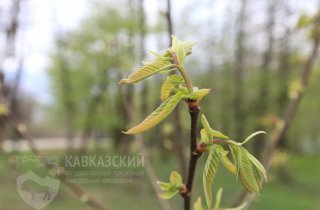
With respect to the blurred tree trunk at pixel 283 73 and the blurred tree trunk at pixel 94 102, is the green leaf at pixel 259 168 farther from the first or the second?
the blurred tree trunk at pixel 283 73

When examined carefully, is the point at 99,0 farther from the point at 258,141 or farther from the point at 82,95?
the point at 258,141

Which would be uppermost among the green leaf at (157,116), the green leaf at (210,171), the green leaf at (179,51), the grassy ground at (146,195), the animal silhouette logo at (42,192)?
the green leaf at (179,51)

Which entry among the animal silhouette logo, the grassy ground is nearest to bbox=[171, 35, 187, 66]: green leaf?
the animal silhouette logo

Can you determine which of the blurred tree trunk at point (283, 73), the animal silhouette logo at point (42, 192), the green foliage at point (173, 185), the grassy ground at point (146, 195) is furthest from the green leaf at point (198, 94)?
the blurred tree trunk at point (283, 73)

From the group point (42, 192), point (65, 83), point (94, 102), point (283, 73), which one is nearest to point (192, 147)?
point (42, 192)

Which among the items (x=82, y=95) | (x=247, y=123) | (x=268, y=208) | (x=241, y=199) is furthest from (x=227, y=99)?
(x=241, y=199)

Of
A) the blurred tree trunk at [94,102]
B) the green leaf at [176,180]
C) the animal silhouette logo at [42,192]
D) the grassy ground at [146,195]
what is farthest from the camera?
the blurred tree trunk at [94,102]
